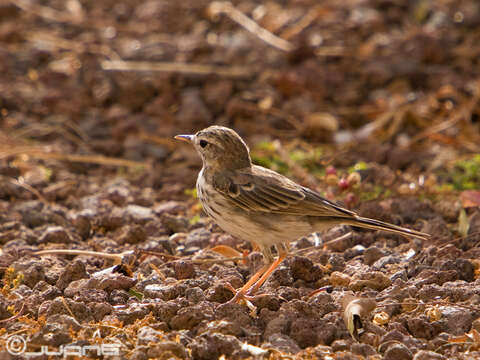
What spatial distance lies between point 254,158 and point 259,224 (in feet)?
7.79

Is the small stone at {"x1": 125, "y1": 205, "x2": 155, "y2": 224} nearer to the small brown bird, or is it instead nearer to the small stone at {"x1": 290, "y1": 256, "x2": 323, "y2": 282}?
the small brown bird

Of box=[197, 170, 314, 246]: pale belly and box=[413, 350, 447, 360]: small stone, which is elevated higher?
box=[197, 170, 314, 246]: pale belly

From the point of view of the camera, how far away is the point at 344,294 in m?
4.35

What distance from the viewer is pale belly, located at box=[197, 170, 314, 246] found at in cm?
454

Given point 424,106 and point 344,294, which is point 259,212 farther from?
point 424,106

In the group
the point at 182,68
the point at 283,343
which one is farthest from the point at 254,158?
the point at 283,343

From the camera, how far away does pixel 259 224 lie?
179 inches

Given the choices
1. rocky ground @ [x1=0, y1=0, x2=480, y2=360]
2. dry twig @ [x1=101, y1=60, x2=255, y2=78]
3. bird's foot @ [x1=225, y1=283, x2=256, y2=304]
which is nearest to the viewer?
rocky ground @ [x1=0, y1=0, x2=480, y2=360]

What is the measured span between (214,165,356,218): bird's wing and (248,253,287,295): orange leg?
36 cm

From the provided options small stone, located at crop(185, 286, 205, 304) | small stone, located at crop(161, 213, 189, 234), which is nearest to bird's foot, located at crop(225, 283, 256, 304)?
small stone, located at crop(185, 286, 205, 304)

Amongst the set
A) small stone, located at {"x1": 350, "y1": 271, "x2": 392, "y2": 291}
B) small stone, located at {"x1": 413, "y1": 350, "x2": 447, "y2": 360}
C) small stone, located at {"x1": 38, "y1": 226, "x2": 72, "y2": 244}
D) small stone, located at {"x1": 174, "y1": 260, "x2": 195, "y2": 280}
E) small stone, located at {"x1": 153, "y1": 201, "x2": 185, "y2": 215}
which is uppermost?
small stone, located at {"x1": 413, "y1": 350, "x2": 447, "y2": 360}

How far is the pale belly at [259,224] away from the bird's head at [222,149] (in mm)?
297

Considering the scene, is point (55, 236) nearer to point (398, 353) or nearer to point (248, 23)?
point (398, 353)

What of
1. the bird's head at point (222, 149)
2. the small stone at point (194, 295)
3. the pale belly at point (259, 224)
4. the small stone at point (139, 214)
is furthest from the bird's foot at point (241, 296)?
the small stone at point (139, 214)
